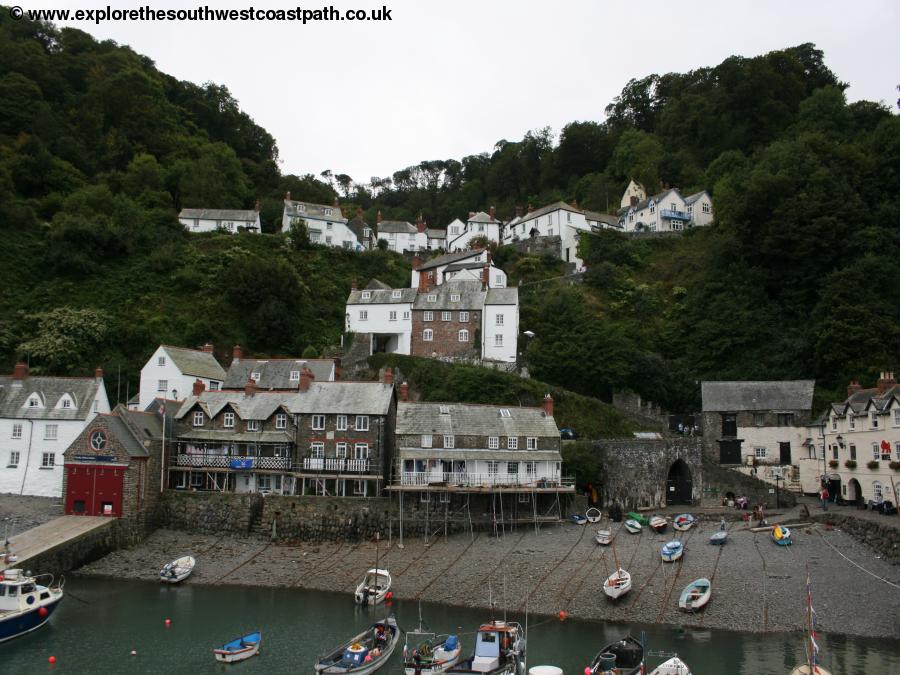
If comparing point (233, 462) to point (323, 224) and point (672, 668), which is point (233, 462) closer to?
point (672, 668)

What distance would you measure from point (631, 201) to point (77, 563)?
72.1 meters

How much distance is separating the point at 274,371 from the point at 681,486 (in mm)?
27245

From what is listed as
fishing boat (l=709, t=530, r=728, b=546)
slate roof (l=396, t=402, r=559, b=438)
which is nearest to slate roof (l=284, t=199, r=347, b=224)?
slate roof (l=396, t=402, r=559, b=438)

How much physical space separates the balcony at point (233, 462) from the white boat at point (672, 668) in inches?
1009

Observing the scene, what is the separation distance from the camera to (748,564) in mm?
35531

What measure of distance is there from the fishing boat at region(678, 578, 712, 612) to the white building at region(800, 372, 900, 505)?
15.6m

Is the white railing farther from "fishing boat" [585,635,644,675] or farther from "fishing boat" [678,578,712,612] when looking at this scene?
"fishing boat" [585,635,644,675]

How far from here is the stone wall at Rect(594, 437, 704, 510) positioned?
46.2m

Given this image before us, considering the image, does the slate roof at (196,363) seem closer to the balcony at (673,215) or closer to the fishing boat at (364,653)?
the fishing boat at (364,653)

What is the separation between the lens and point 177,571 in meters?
37.5

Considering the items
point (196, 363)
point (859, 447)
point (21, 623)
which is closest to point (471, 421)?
point (196, 363)

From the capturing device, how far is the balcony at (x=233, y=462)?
1773 inches

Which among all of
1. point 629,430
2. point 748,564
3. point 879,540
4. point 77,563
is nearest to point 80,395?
point 77,563

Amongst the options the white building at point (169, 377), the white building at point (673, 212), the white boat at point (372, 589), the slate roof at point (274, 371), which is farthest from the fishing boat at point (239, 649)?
the white building at point (673, 212)
